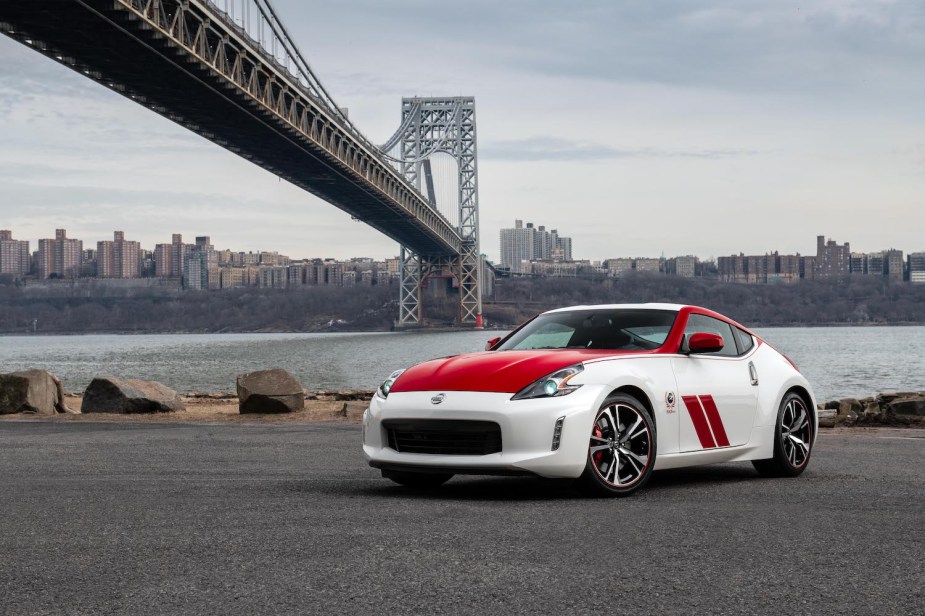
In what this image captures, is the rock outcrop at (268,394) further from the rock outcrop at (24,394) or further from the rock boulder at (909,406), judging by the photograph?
the rock boulder at (909,406)

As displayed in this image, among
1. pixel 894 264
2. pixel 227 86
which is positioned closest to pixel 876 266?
pixel 894 264

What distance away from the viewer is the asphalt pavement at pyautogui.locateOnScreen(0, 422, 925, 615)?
4.59m

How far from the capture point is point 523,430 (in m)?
7.18

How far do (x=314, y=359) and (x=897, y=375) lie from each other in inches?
1255

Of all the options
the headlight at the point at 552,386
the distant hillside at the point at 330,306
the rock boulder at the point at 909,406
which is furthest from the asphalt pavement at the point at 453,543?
the distant hillside at the point at 330,306

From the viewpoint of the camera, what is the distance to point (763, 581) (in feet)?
16.1

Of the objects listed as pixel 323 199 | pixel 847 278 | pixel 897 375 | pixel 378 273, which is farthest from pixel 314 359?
pixel 847 278

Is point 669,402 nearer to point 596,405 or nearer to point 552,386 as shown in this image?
point 596,405

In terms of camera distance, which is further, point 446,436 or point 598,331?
point 598,331

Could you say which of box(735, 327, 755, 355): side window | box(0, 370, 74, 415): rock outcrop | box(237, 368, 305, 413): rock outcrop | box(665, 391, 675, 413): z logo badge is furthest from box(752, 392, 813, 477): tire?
box(0, 370, 74, 415): rock outcrop

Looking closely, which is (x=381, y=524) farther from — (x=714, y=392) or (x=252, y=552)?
(x=714, y=392)

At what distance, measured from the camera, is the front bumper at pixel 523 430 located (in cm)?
717

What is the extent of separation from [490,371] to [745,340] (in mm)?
2529

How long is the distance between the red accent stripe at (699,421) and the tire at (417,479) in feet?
5.61
